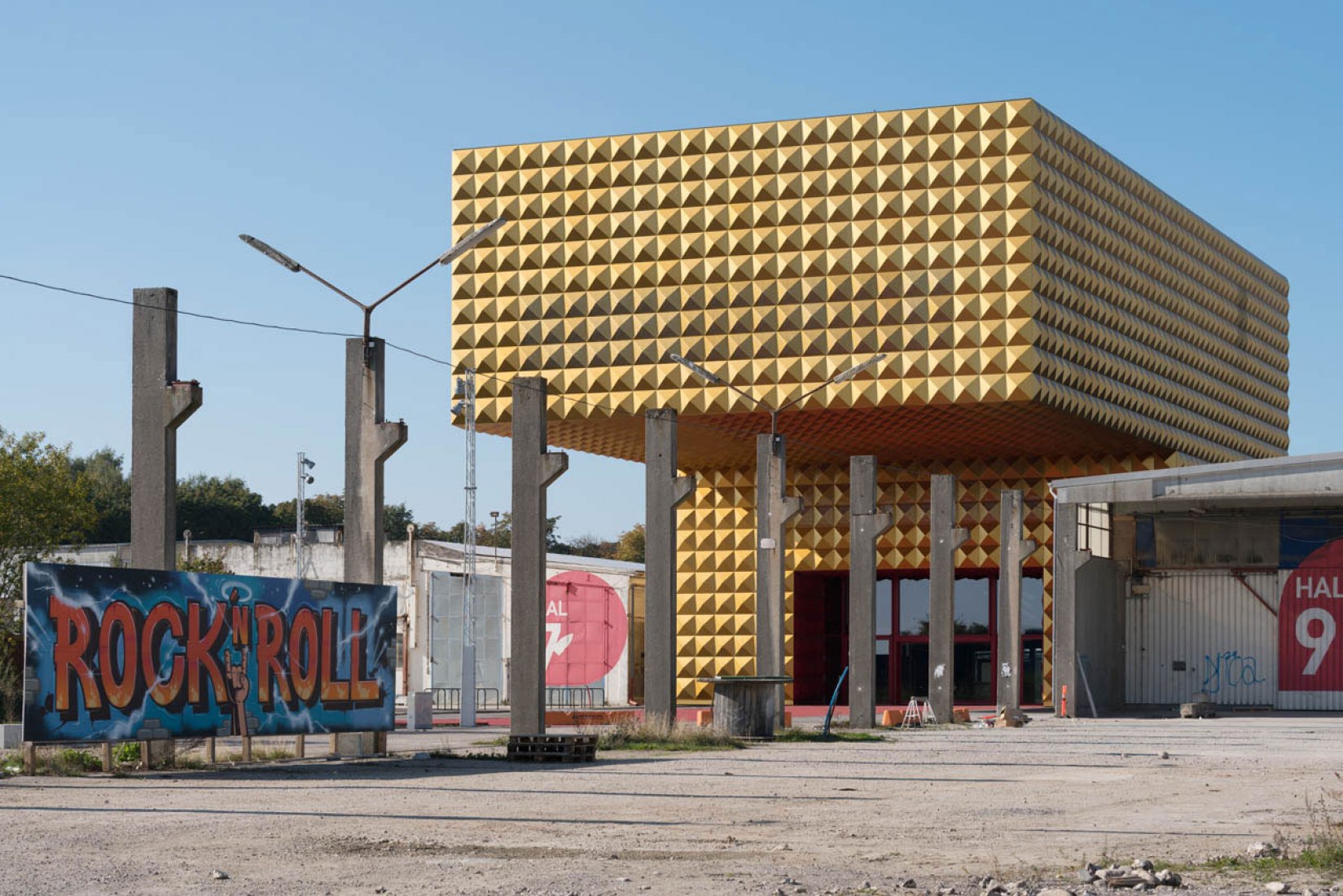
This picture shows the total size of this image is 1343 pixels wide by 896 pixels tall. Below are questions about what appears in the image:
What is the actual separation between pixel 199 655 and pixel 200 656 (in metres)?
0.04

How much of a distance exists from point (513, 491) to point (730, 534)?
3424cm

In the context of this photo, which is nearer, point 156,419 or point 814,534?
point 156,419

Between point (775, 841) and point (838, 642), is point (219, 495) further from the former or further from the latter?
point (775, 841)

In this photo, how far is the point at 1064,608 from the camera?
2116 inches

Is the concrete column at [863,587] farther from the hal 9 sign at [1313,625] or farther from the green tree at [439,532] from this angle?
the green tree at [439,532]

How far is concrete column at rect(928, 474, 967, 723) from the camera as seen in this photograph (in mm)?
45281

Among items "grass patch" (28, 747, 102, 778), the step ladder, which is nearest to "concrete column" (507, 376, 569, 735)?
"grass patch" (28, 747, 102, 778)

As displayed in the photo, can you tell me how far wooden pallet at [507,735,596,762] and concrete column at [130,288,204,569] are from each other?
6.04 metres

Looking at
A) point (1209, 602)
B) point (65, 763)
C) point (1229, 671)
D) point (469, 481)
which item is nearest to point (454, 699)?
point (469, 481)

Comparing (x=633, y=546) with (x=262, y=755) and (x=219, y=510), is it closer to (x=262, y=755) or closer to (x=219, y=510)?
(x=219, y=510)

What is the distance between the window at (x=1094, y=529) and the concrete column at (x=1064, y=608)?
7.63 ft

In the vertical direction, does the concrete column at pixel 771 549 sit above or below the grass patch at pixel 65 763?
above

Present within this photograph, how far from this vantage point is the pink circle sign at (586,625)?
240 feet

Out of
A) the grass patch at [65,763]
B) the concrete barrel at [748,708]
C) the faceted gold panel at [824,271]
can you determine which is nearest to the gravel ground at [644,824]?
the grass patch at [65,763]
